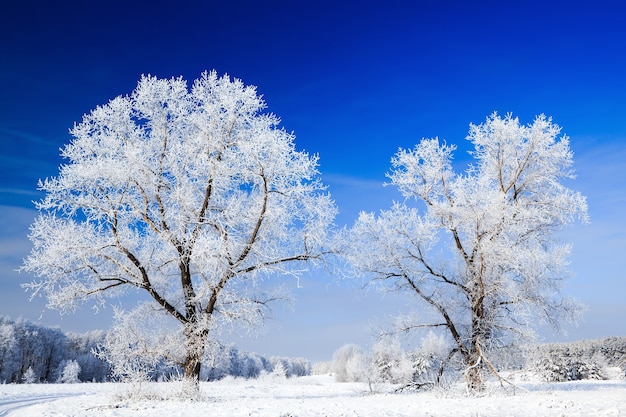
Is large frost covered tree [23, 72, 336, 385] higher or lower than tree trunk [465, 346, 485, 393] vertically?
higher

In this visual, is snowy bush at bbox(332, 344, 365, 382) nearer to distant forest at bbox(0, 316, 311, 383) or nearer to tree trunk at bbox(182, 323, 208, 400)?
distant forest at bbox(0, 316, 311, 383)

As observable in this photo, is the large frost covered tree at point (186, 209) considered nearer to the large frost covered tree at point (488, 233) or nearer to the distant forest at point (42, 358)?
the large frost covered tree at point (488, 233)

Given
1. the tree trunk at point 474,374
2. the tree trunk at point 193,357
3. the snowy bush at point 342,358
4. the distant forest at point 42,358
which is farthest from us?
the snowy bush at point 342,358

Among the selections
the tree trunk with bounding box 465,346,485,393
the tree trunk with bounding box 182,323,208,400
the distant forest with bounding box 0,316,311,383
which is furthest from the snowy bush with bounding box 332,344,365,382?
the tree trunk with bounding box 182,323,208,400

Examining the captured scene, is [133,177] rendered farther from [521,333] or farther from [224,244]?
[521,333]

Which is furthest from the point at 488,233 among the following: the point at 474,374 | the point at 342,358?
the point at 342,358

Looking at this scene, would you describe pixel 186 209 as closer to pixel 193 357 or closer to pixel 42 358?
pixel 193 357

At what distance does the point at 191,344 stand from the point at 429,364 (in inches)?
367

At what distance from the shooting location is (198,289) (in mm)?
15711

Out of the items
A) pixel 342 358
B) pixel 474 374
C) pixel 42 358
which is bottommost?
pixel 474 374

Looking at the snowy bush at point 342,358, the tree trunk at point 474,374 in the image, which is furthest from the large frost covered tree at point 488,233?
the snowy bush at point 342,358

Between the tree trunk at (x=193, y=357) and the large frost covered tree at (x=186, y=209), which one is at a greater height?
the large frost covered tree at (x=186, y=209)

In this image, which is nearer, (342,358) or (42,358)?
(42,358)

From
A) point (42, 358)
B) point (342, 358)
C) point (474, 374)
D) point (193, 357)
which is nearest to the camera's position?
point (193, 357)
